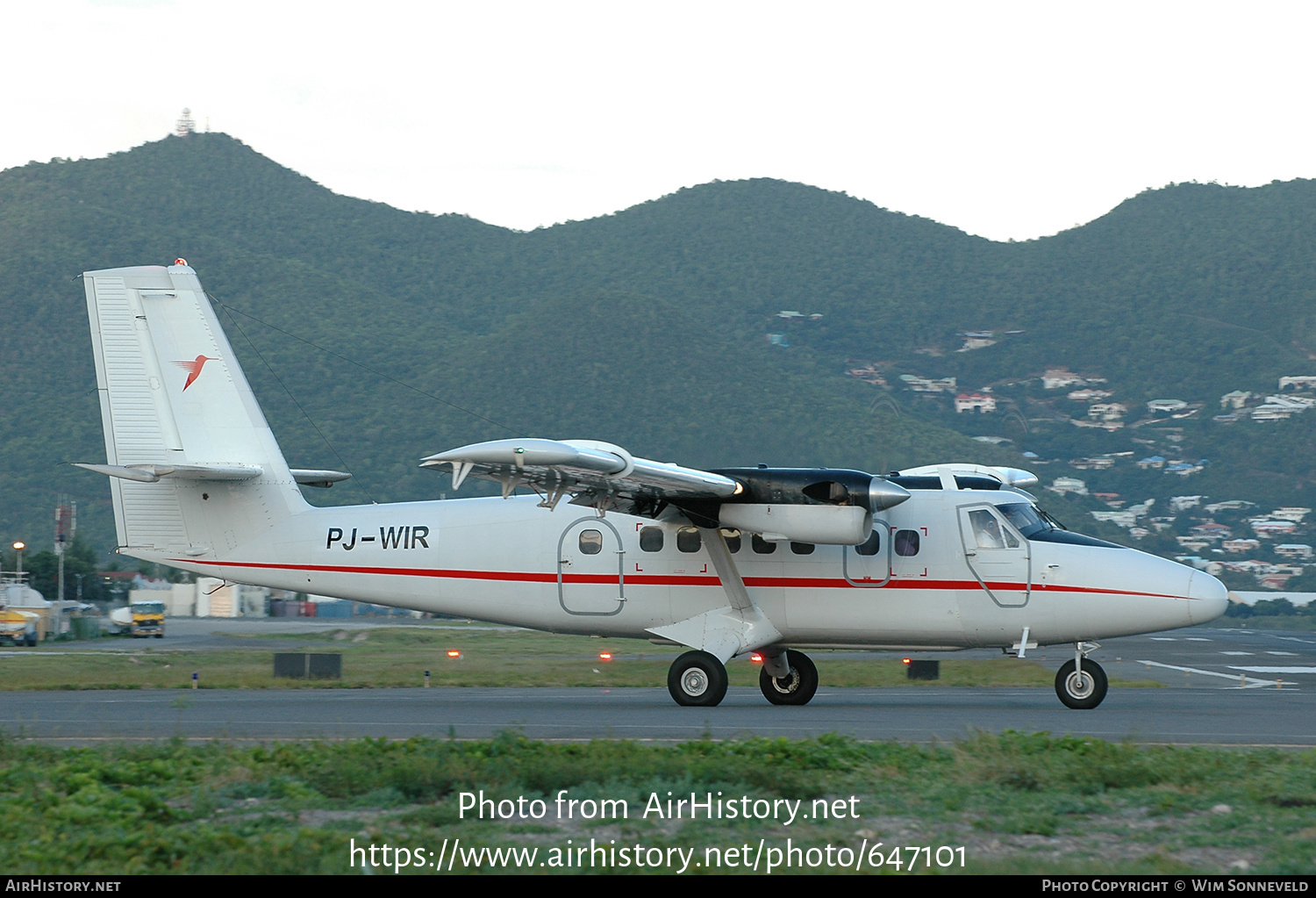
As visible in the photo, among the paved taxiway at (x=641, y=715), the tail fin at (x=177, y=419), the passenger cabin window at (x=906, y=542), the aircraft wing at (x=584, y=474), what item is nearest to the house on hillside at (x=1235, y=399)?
the paved taxiway at (x=641, y=715)

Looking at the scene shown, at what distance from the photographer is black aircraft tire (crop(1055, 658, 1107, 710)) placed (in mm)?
17594

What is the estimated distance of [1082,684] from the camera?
57.9 ft

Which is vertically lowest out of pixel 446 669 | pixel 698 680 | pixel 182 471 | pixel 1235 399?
pixel 446 669

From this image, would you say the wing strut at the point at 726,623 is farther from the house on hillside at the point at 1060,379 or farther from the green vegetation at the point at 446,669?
the house on hillside at the point at 1060,379

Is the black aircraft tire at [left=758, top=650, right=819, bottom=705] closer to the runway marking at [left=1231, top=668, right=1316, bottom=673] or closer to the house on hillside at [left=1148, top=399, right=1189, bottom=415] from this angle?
the runway marking at [left=1231, top=668, right=1316, bottom=673]

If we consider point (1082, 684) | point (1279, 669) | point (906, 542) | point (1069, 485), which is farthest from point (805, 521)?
point (1069, 485)

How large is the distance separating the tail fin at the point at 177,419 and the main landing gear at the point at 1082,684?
12.0 m

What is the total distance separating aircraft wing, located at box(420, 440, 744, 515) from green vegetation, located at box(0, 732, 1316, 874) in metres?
4.15

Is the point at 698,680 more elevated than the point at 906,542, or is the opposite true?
the point at 906,542

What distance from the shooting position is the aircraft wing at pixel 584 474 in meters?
14.5

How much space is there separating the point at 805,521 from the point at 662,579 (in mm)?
2755

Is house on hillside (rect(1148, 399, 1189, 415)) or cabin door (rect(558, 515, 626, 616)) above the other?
house on hillside (rect(1148, 399, 1189, 415))

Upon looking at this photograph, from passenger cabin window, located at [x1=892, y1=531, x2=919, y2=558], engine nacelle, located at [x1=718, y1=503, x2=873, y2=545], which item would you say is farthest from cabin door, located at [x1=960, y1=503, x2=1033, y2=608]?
engine nacelle, located at [x1=718, y1=503, x2=873, y2=545]

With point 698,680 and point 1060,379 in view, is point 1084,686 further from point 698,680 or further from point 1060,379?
point 1060,379
